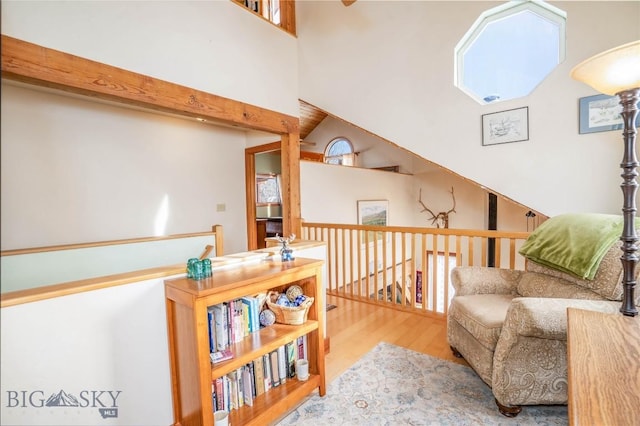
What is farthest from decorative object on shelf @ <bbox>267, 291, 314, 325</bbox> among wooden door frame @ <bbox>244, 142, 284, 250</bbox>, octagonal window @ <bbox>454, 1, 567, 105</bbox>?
wooden door frame @ <bbox>244, 142, 284, 250</bbox>

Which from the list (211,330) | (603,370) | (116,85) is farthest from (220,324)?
(116,85)

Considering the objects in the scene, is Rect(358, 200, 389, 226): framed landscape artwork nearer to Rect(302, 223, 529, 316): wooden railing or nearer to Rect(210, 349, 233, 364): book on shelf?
Rect(302, 223, 529, 316): wooden railing

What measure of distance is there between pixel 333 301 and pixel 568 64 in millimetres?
3068

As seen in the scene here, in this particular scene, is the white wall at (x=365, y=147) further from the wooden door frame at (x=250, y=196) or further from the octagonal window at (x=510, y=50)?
the octagonal window at (x=510, y=50)

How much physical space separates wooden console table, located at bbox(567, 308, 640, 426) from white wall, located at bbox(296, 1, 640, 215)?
6.00ft

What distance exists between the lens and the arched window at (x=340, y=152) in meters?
6.73

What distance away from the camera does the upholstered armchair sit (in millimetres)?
1434

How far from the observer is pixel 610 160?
2.33 metres

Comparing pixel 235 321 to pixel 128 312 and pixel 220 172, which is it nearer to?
pixel 128 312

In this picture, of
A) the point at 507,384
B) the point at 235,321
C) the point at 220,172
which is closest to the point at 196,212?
the point at 220,172

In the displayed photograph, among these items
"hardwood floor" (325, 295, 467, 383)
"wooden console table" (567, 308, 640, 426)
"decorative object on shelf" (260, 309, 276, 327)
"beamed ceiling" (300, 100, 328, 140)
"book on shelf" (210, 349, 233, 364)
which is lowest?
"hardwood floor" (325, 295, 467, 383)

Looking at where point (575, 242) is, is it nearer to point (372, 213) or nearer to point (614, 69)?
point (614, 69)

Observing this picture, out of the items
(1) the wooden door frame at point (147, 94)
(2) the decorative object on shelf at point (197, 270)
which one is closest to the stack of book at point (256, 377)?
(2) the decorative object on shelf at point (197, 270)

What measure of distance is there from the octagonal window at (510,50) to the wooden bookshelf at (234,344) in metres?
2.46
